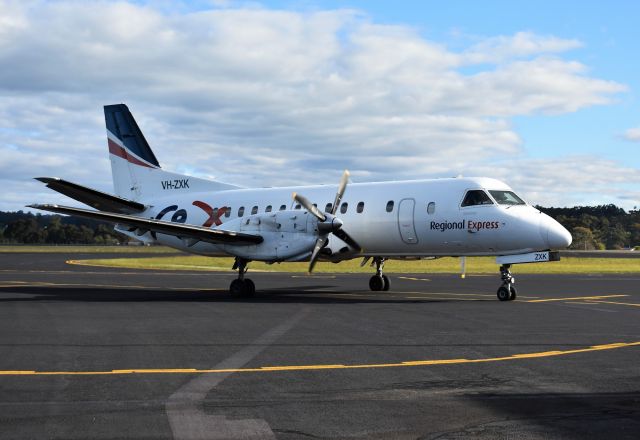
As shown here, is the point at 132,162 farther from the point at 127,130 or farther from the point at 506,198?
the point at 506,198

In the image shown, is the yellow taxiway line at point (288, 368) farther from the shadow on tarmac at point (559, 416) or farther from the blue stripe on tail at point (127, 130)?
the blue stripe on tail at point (127, 130)

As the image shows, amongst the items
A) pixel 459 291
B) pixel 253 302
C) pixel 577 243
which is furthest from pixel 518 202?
pixel 577 243

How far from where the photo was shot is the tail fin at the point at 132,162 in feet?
108

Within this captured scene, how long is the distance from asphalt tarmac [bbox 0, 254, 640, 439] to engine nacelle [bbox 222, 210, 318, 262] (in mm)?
3324

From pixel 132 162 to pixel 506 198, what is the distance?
18.0m

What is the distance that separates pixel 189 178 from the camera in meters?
32.5

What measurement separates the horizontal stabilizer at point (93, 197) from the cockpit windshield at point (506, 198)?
14.5 meters

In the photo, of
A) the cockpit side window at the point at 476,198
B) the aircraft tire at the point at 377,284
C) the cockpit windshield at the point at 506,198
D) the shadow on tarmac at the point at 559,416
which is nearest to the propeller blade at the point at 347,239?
the aircraft tire at the point at 377,284

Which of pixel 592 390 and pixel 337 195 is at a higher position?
pixel 337 195

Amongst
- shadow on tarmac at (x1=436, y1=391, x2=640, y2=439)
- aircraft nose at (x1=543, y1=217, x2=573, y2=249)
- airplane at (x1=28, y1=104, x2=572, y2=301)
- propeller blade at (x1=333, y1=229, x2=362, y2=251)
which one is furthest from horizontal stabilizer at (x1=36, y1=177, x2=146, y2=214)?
shadow on tarmac at (x1=436, y1=391, x2=640, y2=439)

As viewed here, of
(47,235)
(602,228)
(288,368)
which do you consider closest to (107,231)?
(47,235)

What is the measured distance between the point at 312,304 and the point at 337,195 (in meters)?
4.39

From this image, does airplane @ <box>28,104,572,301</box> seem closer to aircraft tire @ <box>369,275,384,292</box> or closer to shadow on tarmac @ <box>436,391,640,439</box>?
aircraft tire @ <box>369,275,384,292</box>

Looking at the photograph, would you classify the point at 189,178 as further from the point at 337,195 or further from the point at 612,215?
the point at 612,215
